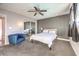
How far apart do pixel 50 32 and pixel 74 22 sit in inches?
22.3

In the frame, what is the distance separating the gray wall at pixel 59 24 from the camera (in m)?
2.16

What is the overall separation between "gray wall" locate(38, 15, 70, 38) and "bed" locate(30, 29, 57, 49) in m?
0.09

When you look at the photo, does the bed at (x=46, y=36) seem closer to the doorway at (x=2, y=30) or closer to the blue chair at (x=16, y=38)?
the blue chair at (x=16, y=38)

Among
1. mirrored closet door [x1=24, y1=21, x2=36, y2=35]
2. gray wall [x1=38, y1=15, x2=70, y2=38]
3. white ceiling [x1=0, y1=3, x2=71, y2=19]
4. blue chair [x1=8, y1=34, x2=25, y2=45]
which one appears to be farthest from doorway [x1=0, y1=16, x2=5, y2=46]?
gray wall [x1=38, y1=15, x2=70, y2=38]

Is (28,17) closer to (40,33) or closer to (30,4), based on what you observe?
(30,4)

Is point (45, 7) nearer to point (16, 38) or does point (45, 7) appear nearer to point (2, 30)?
point (16, 38)

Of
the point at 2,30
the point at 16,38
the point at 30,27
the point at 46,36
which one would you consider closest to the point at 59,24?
the point at 46,36

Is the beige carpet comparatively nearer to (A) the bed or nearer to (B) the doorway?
(A) the bed

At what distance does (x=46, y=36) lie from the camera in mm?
2234

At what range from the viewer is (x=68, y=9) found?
2.12m

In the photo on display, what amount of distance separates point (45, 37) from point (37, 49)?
1.04 ft

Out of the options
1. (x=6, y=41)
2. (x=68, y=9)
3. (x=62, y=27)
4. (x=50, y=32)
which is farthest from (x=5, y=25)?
(x=68, y=9)

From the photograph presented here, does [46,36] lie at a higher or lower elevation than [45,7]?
lower

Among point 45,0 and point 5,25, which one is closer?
point 45,0
